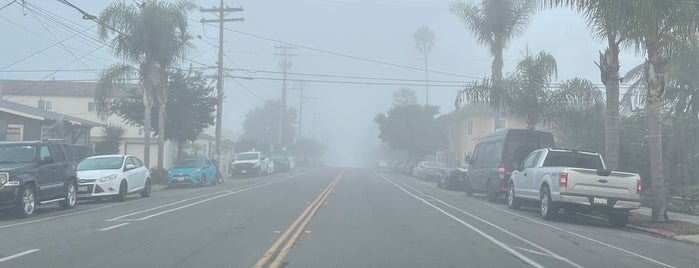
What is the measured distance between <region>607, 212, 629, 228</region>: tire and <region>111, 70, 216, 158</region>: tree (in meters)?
27.8

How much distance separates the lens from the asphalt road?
1051cm

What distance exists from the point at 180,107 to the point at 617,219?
28253mm

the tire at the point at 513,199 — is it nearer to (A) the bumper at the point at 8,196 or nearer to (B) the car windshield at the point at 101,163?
(B) the car windshield at the point at 101,163

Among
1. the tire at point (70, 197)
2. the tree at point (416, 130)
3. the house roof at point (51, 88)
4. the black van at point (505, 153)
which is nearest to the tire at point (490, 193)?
the black van at point (505, 153)

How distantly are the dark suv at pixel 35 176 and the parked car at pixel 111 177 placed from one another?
170 cm

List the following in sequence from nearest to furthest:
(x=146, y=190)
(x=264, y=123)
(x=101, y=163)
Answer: (x=101, y=163) < (x=146, y=190) < (x=264, y=123)

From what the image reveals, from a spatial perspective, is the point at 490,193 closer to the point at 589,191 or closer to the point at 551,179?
the point at 551,179

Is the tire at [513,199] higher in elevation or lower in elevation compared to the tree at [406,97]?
lower

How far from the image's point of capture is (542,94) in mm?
30672

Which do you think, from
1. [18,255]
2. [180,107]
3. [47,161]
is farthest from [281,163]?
[18,255]

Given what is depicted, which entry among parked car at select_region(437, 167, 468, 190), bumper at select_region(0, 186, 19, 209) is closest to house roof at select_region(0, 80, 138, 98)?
parked car at select_region(437, 167, 468, 190)

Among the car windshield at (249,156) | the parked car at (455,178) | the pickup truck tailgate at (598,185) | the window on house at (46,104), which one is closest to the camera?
the pickup truck tailgate at (598,185)

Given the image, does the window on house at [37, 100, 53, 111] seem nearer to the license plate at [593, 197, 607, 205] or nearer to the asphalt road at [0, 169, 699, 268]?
the asphalt road at [0, 169, 699, 268]

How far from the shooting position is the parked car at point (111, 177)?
22.0 metres
